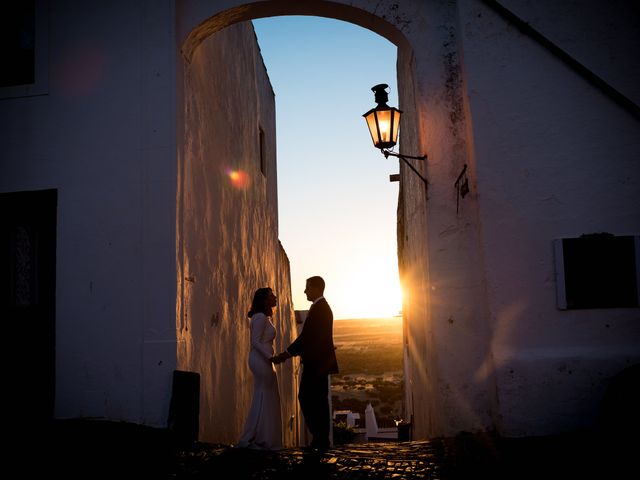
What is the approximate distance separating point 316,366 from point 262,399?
2.56ft

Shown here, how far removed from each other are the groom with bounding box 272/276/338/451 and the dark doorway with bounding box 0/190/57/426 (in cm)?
254

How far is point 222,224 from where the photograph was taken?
26.9 feet

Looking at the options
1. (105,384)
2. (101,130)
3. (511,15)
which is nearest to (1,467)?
(105,384)

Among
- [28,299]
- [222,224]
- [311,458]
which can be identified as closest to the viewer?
[311,458]

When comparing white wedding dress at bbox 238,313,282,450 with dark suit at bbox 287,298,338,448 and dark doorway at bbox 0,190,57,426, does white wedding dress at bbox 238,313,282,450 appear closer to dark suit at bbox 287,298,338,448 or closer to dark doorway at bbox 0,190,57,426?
dark suit at bbox 287,298,338,448

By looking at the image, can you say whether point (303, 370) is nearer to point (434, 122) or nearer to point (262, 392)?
point (262, 392)

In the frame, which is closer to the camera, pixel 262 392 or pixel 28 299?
pixel 262 392

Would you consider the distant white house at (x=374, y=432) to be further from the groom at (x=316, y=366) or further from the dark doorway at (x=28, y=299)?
the dark doorway at (x=28, y=299)

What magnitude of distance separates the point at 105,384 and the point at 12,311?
1459 mm

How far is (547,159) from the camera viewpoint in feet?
18.3

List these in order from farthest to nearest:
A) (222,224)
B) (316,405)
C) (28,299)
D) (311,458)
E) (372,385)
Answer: (372,385) < (222,224) < (28,299) < (316,405) < (311,458)

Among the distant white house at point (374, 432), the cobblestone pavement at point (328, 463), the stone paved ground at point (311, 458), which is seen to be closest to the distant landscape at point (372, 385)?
the distant white house at point (374, 432)

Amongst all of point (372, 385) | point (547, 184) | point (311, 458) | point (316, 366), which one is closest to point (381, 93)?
point (547, 184)

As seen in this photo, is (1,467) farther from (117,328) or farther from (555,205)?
(555,205)
